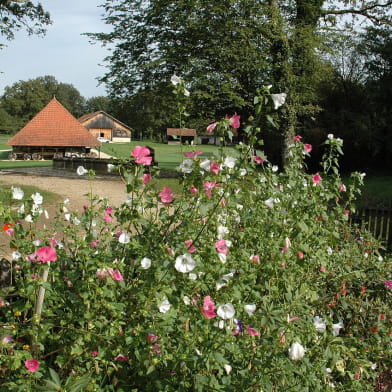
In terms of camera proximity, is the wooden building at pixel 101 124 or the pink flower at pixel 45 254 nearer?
the pink flower at pixel 45 254

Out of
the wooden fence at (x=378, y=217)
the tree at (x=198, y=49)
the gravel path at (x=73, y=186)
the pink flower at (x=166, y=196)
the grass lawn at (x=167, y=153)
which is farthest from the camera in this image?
the tree at (x=198, y=49)

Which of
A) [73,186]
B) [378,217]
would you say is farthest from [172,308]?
[73,186]

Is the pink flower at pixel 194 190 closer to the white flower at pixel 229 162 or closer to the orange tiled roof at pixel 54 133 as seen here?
the white flower at pixel 229 162

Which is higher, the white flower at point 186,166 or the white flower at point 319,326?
the white flower at point 186,166

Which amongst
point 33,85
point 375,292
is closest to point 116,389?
point 375,292

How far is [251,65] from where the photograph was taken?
17.1 m

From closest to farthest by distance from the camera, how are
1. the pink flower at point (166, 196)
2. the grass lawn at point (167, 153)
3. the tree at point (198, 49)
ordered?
1. the pink flower at point (166, 196)
2. the grass lawn at point (167, 153)
3. the tree at point (198, 49)

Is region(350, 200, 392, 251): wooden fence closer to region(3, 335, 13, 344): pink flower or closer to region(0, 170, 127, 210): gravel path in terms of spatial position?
region(3, 335, 13, 344): pink flower

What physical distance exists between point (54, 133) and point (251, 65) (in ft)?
74.8

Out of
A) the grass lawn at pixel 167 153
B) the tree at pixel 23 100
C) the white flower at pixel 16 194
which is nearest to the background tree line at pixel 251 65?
the grass lawn at pixel 167 153

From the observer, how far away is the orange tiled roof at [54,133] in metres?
34.8

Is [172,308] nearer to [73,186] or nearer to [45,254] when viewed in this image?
[45,254]

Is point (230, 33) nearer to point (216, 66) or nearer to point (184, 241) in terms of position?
point (216, 66)

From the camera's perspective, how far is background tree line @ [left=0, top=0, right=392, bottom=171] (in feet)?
55.8
